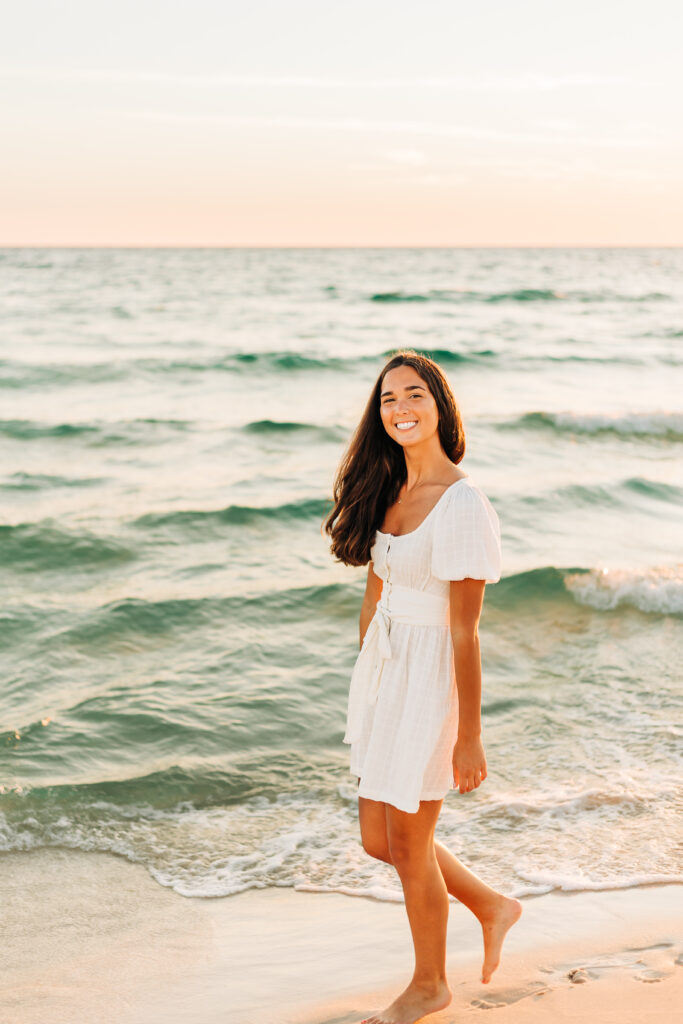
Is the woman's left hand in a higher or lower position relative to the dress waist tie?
lower

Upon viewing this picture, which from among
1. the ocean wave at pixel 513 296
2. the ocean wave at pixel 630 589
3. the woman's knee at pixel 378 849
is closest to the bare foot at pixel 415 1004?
the woman's knee at pixel 378 849

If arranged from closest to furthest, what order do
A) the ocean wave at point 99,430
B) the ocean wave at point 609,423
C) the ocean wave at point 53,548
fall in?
the ocean wave at point 53,548
the ocean wave at point 99,430
the ocean wave at point 609,423

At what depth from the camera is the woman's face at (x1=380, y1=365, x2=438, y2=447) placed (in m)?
3.06

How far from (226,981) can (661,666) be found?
4484mm

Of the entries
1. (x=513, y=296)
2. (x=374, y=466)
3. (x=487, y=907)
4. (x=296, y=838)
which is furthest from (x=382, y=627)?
(x=513, y=296)

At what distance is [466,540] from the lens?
2.81 m

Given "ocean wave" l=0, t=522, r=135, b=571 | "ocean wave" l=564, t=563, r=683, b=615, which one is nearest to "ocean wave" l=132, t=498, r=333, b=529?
"ocean wave" l=0, t=522, r=135, b=571

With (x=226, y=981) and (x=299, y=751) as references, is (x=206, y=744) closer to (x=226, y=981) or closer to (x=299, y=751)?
(x=299, y=751)

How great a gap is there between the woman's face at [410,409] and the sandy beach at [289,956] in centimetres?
188

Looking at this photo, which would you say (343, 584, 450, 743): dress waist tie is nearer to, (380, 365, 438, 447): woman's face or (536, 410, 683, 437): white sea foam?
(380, 365, 438, 447): woman's face

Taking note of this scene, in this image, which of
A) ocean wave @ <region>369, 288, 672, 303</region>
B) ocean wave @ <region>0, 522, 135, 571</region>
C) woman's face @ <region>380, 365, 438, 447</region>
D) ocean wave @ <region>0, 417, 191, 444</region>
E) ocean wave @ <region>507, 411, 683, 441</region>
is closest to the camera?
woman's face @ <region>380, 365, 438, 447</region>

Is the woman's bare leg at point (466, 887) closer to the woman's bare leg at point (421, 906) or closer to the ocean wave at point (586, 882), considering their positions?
the woman's bare leg at point (421, 906)

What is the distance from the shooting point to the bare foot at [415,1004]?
312 centimetres

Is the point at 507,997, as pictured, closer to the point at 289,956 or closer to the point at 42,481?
the point at 289,956
